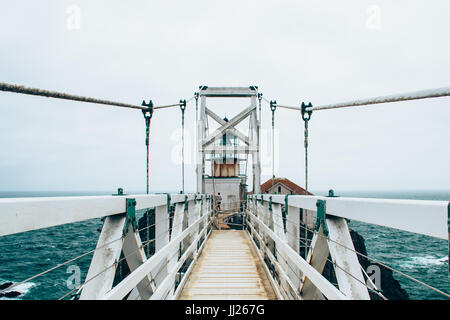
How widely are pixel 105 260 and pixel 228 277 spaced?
9.90 feet

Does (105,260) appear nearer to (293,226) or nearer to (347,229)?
(347,229)

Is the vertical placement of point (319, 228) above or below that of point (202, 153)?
below

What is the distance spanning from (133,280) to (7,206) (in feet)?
3.33

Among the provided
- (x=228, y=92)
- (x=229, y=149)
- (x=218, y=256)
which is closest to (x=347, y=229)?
(x=218, y=256)

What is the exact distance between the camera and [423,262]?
29219 mm

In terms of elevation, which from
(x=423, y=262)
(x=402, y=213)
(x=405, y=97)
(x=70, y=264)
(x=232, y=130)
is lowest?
(x=423, y=262)

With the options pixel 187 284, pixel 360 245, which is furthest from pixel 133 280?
pixel 360 245

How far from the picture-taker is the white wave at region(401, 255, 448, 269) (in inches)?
1099

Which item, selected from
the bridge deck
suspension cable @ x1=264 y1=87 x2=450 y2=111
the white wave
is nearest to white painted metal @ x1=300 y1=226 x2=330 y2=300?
suspension cable @ x1=264 y1=87 x2=450 y2=111

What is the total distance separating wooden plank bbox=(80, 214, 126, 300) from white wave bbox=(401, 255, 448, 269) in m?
33.0

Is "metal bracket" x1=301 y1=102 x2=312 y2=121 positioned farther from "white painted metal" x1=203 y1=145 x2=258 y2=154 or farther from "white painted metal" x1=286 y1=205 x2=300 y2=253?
"white painted metal" x1=203 y1=145 x2=258 y2=154

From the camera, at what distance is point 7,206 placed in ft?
3.45
